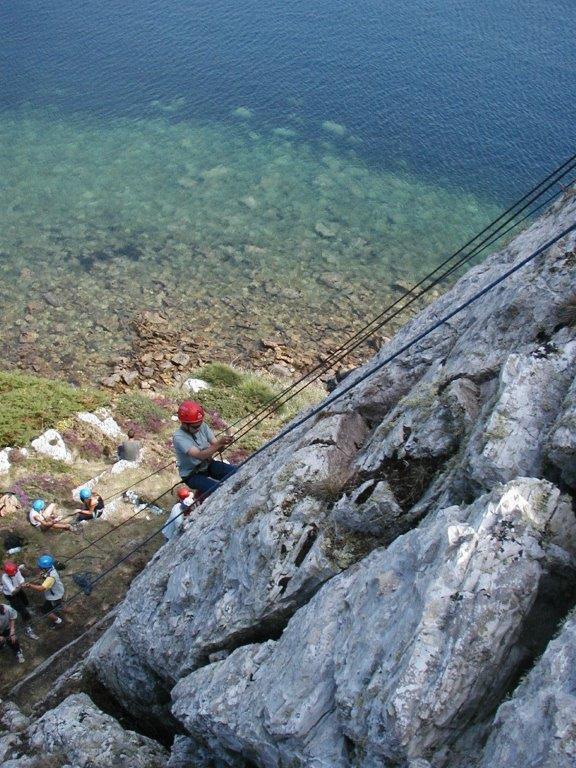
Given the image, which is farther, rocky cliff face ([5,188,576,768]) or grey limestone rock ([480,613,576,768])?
rocky cliff face ([5,188,576,768])

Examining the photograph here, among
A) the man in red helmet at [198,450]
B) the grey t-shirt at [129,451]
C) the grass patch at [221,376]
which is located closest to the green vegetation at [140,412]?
the grey t-shirt at [129,451]

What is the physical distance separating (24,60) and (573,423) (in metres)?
67.3

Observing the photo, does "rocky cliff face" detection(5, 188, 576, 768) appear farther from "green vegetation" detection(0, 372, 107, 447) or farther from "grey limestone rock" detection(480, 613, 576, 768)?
"green vegetation" detection(0, 372, 107, 447)

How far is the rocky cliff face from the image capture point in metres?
8.04

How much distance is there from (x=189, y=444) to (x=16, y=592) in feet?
23.8

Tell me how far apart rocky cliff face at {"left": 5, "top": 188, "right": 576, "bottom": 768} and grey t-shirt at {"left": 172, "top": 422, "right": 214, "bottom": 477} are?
1667 millimetres

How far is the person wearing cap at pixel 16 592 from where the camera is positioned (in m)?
19.4

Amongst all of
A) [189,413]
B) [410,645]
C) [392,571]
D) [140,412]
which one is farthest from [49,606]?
[410,645]

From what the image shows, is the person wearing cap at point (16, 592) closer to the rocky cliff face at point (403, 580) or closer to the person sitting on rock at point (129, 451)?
the rocky cliff face at point (403, 580)

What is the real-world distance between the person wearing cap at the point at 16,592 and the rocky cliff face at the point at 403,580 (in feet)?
16.3

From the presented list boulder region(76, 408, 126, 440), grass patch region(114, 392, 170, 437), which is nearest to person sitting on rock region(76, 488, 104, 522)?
boulder region(76, 408, 126, 440)

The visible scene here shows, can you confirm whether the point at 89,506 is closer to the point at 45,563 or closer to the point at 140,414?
the point at 45,563

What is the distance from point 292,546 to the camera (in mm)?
11836

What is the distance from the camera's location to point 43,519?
899 inches
